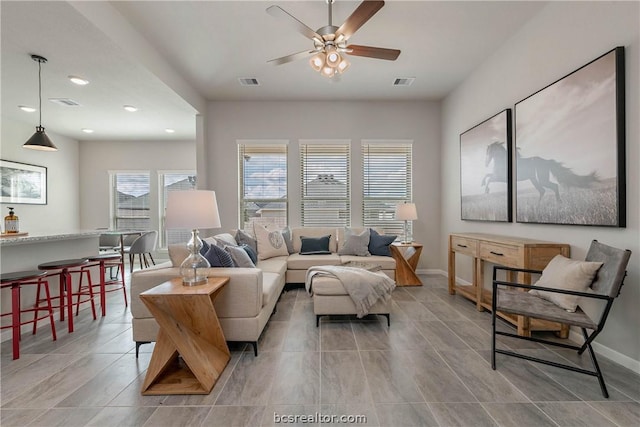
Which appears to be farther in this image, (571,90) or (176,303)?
(571,90)

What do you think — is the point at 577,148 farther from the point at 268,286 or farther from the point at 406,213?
the point at 268,286

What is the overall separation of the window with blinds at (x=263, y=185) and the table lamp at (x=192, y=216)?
3.05 meters

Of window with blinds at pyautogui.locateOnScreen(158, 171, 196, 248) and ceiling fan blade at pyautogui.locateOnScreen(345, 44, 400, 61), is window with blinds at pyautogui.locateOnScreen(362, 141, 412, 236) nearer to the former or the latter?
ceiling fan blade at pyautogui.locateOnScreen(345, 44, 400, 61)

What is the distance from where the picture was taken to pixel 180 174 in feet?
22.5

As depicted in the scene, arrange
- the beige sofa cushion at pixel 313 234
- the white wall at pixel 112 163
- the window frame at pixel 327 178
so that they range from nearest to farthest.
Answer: the beige sofa cushion at pixel 313 234 → the window frame at pixel 327 178 → the white wall at pixel 112 163

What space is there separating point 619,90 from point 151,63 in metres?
4.43

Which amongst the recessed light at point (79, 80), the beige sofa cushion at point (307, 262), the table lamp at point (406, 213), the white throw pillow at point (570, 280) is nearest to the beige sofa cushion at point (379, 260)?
the beige sofa cushion at point (307, 262)

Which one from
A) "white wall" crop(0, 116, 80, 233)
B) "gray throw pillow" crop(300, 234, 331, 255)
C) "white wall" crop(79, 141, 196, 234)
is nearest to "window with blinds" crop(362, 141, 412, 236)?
"gray throw pillow" crop(300, 234, 331, 255)

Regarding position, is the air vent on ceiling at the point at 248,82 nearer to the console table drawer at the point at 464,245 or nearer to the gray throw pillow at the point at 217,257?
the gray throw pillow at the point at 217,257

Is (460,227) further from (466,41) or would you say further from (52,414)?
(52,414)

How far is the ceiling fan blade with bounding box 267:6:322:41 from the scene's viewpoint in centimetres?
212

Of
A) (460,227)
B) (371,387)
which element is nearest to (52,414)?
(371,387)

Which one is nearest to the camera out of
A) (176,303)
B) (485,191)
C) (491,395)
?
(491,395)

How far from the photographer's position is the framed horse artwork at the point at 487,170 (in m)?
3.28
